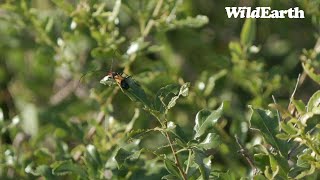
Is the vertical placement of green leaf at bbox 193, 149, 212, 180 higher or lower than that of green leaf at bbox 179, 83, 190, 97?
lower

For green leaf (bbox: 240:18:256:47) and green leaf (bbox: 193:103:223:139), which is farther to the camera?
green leaf (bbox: 240:18:256:47)

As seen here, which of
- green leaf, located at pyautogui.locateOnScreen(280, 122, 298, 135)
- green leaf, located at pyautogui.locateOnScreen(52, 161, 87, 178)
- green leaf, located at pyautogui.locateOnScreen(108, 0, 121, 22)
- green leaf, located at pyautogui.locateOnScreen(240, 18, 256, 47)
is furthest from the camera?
green leaf, located at pyautogui.locateOnScreen(240, 18, 256, 47)

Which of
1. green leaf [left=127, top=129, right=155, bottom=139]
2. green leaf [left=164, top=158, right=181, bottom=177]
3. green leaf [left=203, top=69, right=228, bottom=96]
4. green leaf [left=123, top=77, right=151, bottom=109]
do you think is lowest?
green leaf [left=203, top=69, right=228, bottom=96]

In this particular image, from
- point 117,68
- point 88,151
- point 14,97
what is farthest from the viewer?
point 14,97

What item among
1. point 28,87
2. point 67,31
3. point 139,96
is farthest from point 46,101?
point 139,96

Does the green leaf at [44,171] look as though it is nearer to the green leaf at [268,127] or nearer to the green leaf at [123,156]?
the green leaf at [123,156]

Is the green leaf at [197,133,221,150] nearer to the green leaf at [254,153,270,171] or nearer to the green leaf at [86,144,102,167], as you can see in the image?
the green leaf at [254,153,270,171]

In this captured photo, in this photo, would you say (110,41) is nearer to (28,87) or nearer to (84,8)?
(84,8)

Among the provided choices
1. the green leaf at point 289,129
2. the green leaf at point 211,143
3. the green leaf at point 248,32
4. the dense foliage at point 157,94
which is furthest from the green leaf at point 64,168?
the green leaf at point 248,32

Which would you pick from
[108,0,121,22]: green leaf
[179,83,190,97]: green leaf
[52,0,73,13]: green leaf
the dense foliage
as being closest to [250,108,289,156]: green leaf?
the dense foliage
